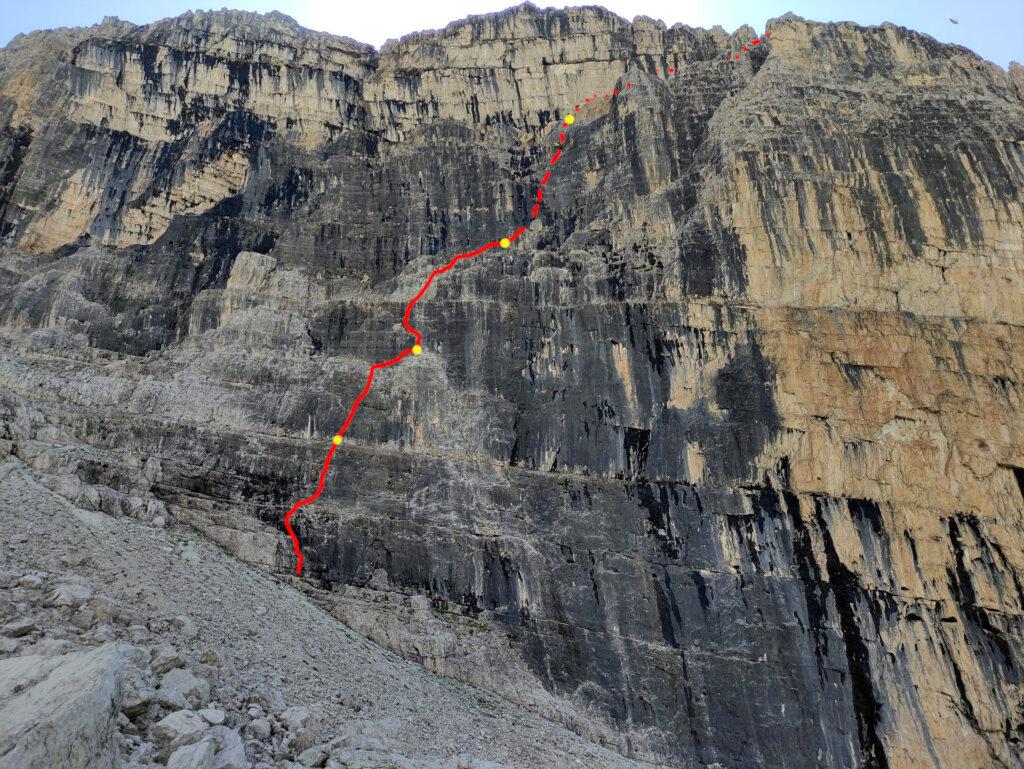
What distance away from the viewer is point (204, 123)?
42156mm

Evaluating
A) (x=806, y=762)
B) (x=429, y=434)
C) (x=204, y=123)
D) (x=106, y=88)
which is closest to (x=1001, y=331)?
(x=806, y=762)

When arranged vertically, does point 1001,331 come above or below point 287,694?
above

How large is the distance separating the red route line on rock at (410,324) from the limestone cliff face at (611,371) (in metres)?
0.50

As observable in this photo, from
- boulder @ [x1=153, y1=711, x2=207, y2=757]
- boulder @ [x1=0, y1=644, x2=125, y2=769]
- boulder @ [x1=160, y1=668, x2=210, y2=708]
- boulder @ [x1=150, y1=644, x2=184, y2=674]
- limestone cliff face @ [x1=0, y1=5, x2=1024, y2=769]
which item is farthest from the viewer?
limestone cliff face @ [x1=0, y1=5, x2=1024, y2=769]

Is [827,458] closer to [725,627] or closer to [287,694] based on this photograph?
[725,627]

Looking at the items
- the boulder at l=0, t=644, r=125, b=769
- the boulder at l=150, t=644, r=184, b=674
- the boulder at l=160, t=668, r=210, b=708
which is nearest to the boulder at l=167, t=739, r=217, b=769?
the boulder at l=0, t=644, r=125, b=769

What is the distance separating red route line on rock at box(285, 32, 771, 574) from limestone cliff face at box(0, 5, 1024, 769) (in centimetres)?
50

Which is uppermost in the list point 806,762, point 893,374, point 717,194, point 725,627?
point 717,194

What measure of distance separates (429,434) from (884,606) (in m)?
19.9

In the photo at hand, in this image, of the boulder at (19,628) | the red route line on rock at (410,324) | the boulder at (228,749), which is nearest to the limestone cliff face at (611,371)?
the red route line on rock at (410,324)

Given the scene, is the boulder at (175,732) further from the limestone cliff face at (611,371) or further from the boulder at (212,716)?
the limestone cliff face at (611,371)

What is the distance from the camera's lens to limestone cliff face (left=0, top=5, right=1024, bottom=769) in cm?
2605

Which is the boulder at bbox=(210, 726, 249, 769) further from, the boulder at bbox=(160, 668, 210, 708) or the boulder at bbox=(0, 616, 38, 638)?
the boulder at bbox=(0, 616, 38, 638)

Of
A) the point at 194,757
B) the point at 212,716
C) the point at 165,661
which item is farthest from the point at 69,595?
the point at 194,757
